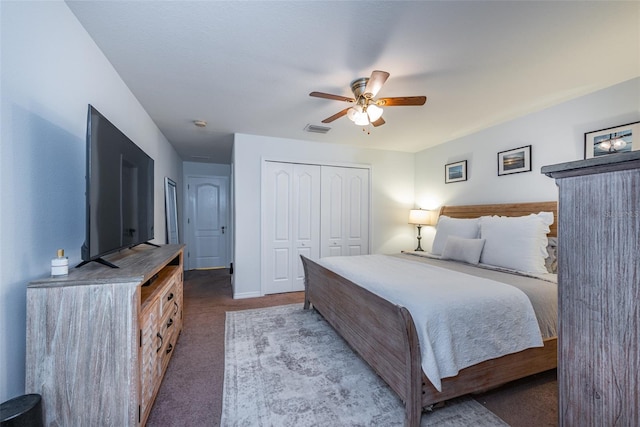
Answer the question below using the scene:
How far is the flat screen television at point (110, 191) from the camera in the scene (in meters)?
1.35

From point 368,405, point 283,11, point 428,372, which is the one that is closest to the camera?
point 428,372

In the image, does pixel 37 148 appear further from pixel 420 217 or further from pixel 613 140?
pixel 420 217

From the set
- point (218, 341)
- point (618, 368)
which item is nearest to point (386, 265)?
point (218, 341)

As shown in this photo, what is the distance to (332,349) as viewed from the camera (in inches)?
91.0

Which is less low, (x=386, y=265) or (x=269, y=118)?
(x=269, y=118)

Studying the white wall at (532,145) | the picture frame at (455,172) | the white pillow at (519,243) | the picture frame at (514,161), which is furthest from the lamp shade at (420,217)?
the white pillow at (519,243)

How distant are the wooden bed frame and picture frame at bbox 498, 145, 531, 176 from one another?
2.06m

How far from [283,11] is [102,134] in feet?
4.15

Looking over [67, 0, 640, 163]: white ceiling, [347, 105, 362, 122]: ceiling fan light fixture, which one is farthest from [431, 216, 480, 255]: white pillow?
[347, 105, 362, 122]: ceiling fan light fixture

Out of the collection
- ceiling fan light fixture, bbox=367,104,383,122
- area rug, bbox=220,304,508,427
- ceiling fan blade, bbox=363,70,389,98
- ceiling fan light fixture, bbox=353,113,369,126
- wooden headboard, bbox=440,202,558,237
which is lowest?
area rug, bbox=220,304,508,427

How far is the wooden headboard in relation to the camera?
2.73 meters

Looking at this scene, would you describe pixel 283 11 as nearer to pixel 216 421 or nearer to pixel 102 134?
pixel 102 134

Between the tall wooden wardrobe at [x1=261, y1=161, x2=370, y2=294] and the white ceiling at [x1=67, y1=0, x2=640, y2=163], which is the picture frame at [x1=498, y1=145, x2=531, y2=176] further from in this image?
the tall wooden wardrobe at [x1=261, y1=161, x2=370, y2=294]

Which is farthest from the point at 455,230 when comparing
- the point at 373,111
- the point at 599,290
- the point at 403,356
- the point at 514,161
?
the point at 599,290
